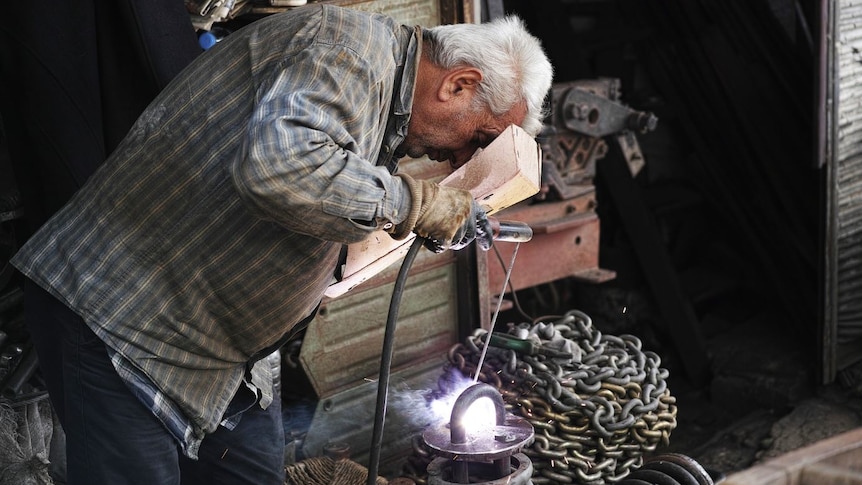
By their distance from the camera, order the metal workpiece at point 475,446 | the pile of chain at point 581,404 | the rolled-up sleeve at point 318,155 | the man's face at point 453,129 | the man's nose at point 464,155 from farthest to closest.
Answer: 1. the pile of chain at point 581,404
2. the metal workpiece at point 475,446
3. the man's nose at point 464,155
4. the man's face at point 453,129
5. the rolled-up sleeve at point 318,155

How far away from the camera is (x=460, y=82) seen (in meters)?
2.40

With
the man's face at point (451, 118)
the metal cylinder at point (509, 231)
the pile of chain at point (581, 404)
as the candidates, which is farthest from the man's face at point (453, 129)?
the pile of chain at point (581, 404)

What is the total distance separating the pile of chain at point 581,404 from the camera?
11.6 feet

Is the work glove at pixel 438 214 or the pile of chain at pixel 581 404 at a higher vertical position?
the work glove at pixel 438 214

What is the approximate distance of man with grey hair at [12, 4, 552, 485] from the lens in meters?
2.10

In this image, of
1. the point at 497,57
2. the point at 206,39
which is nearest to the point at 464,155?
the point at 497,57

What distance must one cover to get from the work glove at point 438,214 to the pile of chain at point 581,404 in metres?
1.44

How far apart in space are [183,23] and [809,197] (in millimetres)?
5017

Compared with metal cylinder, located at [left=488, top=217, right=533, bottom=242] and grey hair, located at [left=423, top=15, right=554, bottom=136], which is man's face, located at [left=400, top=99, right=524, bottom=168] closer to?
grey hair, located at [left=423, top=15, right=554, bottom=136]

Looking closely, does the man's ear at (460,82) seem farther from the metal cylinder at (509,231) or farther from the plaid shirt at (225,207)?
the metal cylinder at (509,231)

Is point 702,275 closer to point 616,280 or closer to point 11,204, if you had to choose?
point 616,280

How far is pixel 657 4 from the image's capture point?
7109 millimetres

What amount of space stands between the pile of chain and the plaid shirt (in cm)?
138

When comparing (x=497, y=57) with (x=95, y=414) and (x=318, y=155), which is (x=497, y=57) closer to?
(x=318, y=155)
